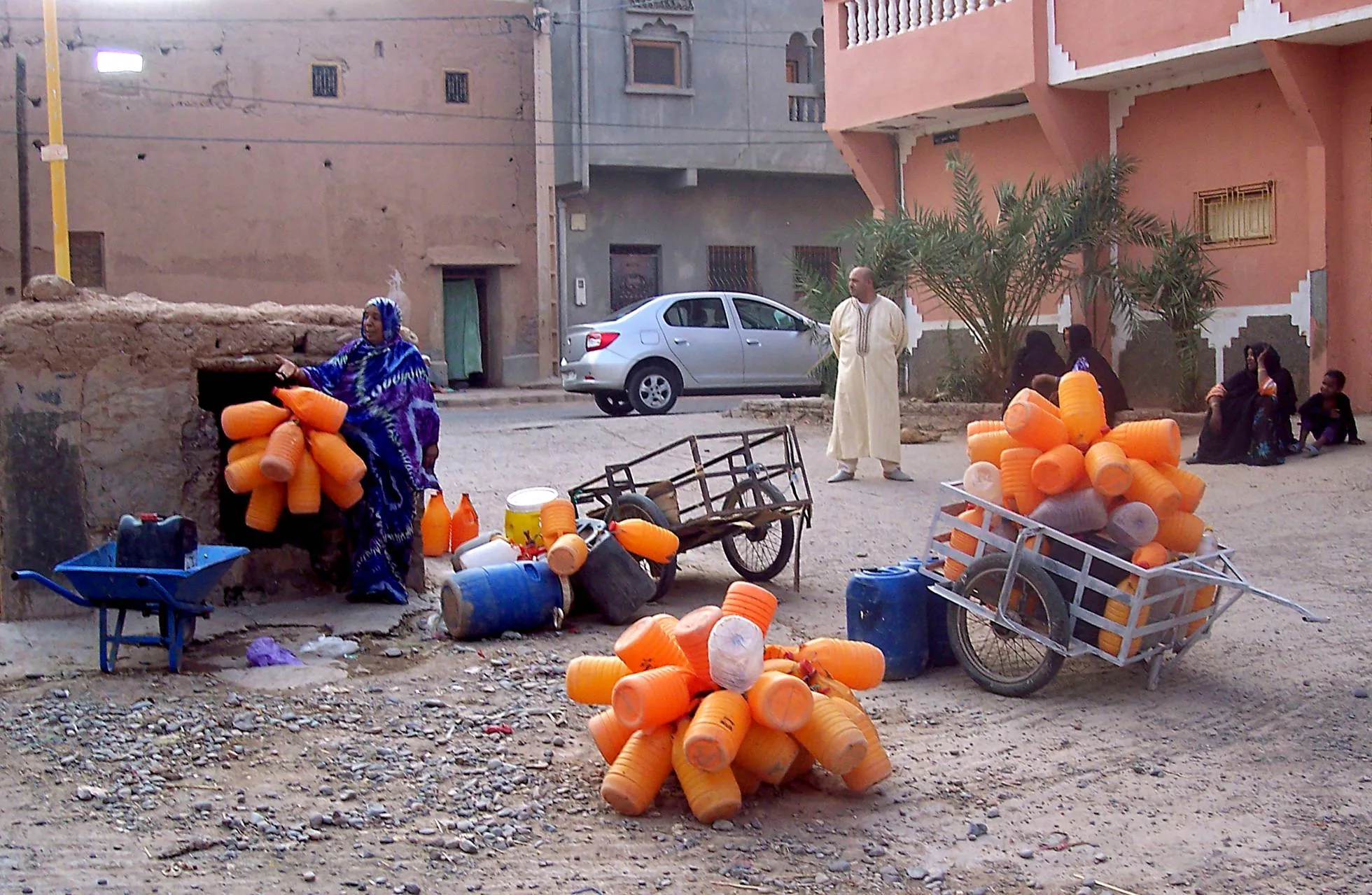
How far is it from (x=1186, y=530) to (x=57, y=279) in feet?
17.9

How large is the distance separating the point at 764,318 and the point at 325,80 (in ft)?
31.4

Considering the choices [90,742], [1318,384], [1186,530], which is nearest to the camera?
[90,742]

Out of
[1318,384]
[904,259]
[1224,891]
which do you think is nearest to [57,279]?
[1224,891]

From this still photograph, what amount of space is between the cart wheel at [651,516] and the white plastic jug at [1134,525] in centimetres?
247

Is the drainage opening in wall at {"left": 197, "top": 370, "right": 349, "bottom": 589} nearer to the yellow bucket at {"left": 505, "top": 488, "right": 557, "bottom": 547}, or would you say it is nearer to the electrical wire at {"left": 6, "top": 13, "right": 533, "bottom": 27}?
the yellow bucket at {"left": 505, "top": 488, "right": 557, "bottom": 547}

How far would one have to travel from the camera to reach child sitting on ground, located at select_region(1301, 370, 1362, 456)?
1084 centimetres

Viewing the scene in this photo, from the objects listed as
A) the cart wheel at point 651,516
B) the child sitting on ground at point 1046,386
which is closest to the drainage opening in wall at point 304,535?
the cart wheel at point 651,516

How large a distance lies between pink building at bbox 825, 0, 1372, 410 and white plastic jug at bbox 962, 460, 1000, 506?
25.2 feet

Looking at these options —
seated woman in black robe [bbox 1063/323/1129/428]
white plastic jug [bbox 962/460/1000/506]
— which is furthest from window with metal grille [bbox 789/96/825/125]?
white plastic jug [bbox 962/460/1000/506]

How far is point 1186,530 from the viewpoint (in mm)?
5441

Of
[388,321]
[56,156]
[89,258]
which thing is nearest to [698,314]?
[56,156]

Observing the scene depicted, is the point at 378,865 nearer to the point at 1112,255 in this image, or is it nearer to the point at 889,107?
the point at 1112,255

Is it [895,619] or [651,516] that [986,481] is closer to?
[895,619]

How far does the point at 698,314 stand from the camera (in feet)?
60.0
